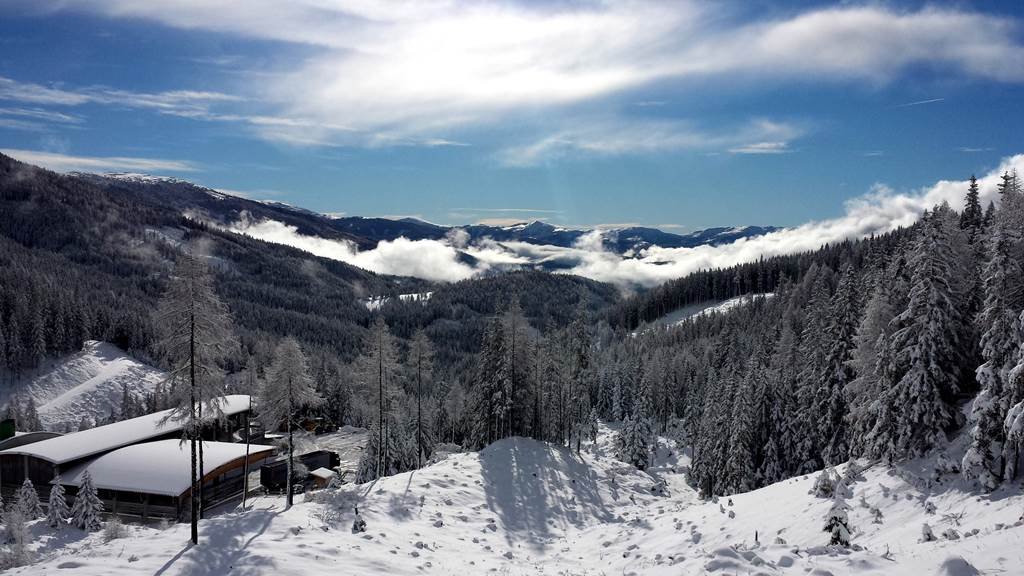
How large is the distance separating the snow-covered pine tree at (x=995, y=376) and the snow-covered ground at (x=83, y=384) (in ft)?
384

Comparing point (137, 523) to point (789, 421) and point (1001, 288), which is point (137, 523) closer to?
point (789, 421)

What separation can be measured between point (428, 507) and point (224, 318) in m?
15.6

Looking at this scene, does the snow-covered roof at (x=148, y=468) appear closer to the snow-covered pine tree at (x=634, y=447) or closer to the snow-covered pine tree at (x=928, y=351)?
the snow-covered pine tree at (x=634, y=447)

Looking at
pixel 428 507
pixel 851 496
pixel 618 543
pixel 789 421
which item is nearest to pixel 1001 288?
pixel 851 496

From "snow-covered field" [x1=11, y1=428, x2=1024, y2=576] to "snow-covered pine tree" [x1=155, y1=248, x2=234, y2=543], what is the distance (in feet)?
10.6

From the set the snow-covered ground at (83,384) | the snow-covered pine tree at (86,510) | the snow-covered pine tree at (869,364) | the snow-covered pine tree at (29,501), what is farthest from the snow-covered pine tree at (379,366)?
the snow-covered ground at (83,384)

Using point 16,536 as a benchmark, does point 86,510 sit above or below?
below

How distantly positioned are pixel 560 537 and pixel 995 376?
22.0 m

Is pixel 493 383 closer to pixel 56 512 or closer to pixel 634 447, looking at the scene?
pixel 634 447

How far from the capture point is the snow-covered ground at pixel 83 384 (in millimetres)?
99875

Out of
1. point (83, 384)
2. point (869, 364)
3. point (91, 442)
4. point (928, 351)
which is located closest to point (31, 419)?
point (83, 384)

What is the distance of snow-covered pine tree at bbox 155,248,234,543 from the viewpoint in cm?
1894

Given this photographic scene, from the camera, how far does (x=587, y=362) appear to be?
6284 cm

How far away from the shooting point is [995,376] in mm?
19219
